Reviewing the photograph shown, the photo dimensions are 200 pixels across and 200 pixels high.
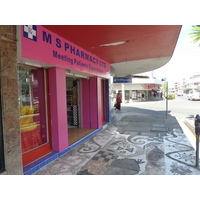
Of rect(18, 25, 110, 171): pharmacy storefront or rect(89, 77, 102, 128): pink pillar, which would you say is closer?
rect(18, 25, 110, 171): pharmacy storefront

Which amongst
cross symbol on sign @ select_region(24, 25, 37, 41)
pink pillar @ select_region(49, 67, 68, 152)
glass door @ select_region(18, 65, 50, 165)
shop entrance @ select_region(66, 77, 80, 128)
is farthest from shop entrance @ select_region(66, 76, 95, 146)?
cross symbol on sign @ select_region(24, 25, 37, 41)

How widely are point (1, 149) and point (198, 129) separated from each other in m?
3.76

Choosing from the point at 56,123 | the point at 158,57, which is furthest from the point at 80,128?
the point at 158,57

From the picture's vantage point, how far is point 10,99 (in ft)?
7.35

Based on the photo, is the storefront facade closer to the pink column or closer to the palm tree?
the pink column

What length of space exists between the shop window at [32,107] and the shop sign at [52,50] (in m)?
0.60

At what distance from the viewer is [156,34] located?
387 cm

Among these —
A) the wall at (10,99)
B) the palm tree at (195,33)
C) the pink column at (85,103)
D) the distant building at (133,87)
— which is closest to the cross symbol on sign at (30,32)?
the wall at (10,99)

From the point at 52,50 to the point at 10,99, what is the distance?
175 cm

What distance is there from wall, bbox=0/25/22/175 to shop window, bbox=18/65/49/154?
112 centimetres

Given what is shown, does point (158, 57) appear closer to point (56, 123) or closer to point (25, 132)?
point (56, 123)

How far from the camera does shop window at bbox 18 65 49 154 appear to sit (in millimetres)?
3438

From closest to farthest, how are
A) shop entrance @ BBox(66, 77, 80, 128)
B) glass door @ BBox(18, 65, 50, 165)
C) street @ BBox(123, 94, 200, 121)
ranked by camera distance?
glass door @ BBox(18, 65, 50, 165) < shop entrance @ BBox(66, 77, 80, 128) < street @ BBox(123, 94, 200, 121)

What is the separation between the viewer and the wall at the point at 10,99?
2.16 meters
